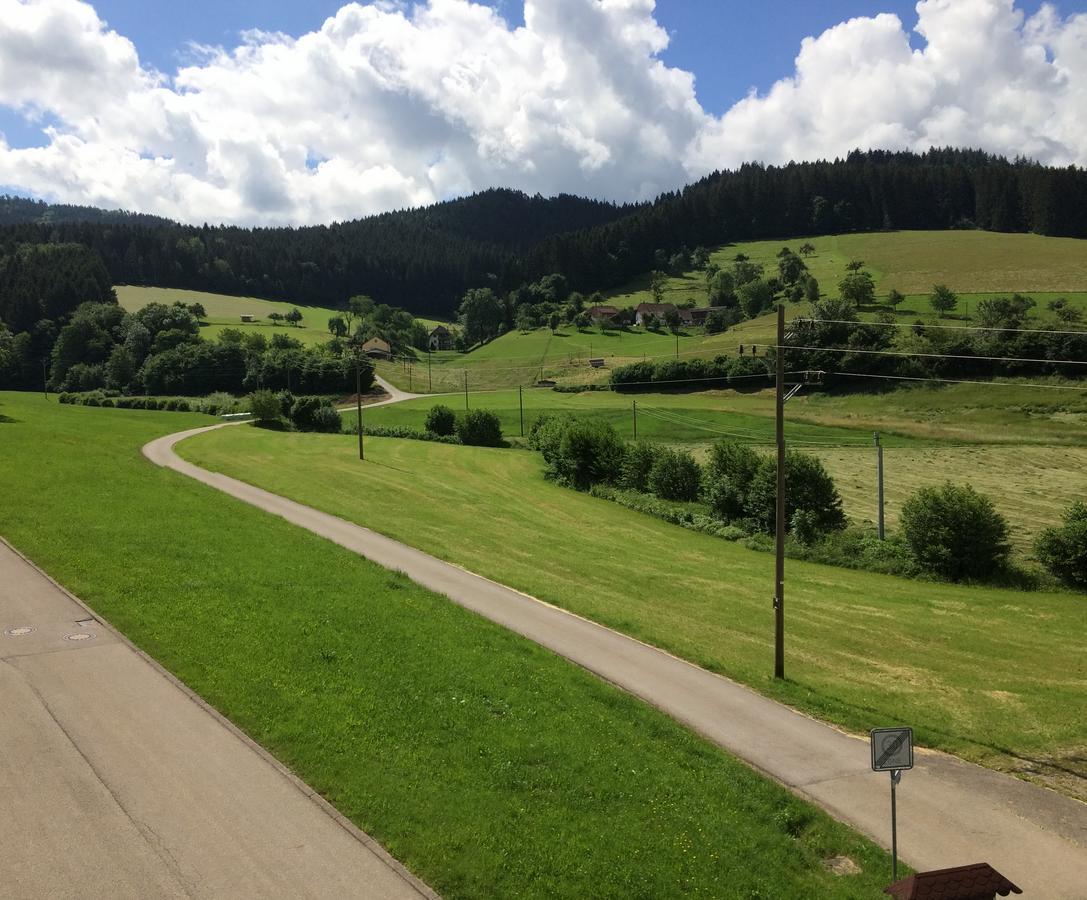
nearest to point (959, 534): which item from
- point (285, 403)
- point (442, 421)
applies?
point (442, 421)

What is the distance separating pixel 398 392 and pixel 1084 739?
102 metres

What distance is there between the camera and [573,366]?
119125mm

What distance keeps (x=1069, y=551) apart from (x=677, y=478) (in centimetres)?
2242

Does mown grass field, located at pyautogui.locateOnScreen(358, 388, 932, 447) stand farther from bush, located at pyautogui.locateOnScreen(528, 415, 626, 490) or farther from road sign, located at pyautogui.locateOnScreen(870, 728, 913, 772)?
road sign, located at pyautogui.locateOnScreen(870, 728, 913, 772)

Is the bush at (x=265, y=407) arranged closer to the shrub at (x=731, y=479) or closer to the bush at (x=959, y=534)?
the shrub at (x=731, y=479)

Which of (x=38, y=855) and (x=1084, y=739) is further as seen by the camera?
(x=1084, y=739)

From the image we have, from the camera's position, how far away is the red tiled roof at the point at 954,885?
9.48m

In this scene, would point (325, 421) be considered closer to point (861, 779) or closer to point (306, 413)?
point (306, 413)

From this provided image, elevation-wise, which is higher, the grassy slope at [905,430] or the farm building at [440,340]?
the farm building at [440,340]

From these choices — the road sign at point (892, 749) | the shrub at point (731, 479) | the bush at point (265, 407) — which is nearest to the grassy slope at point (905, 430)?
the shrub at point (731, 479)

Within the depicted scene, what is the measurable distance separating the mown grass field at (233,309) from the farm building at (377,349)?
8787 millimetres

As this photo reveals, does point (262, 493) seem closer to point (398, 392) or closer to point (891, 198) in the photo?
point (398, 392)

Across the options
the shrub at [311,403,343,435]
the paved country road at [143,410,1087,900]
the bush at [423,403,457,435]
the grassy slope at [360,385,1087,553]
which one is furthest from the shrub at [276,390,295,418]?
the paved country road at [143,410,1087,900]

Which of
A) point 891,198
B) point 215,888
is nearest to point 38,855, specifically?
point 215,888
